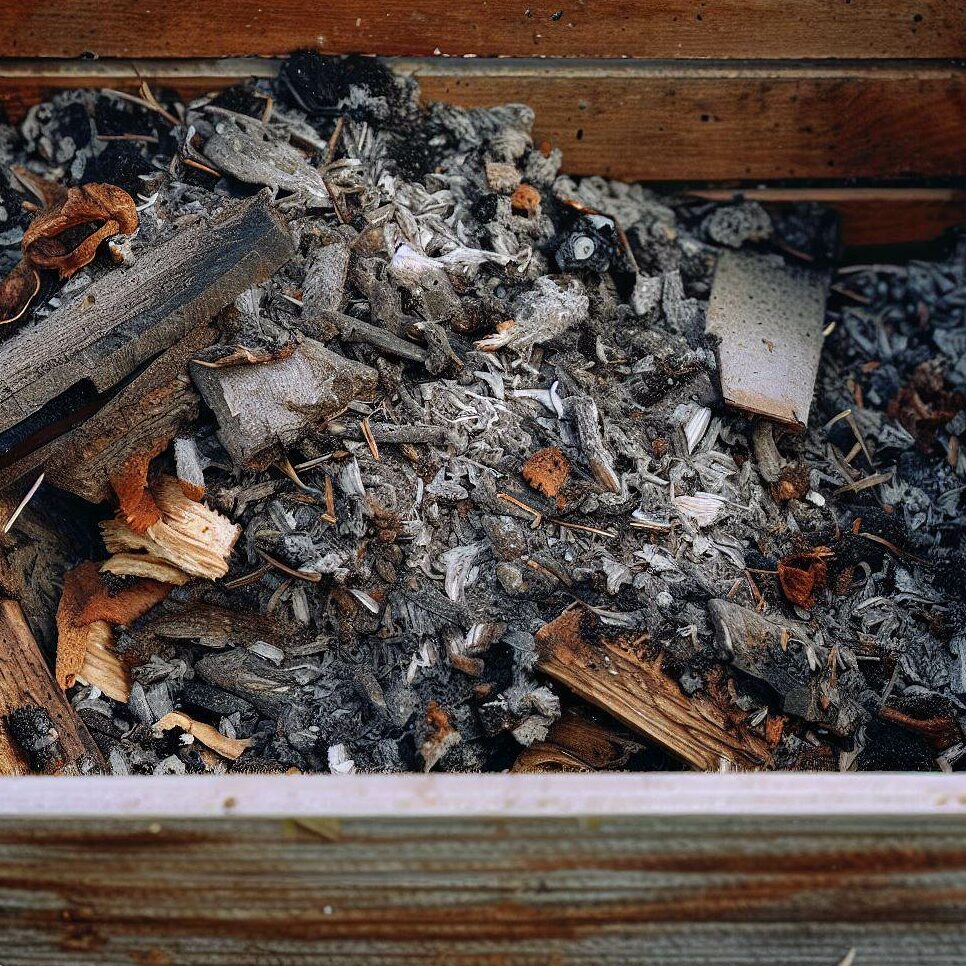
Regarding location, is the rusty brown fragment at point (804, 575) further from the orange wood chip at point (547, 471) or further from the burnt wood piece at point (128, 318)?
the burnt wood piece at point (128, 318)

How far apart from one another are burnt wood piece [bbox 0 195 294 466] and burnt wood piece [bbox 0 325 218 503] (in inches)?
1.3

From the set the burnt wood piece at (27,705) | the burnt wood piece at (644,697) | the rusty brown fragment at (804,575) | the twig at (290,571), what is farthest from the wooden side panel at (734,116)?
the burnt wood piece at (27,705)

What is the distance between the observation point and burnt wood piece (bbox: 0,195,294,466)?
2039mm

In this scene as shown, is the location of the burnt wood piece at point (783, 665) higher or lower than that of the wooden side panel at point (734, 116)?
lower

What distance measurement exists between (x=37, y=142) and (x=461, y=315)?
52.7 inches

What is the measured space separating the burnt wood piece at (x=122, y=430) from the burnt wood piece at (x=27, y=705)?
32 cm

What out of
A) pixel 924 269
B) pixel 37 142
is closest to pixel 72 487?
pixel 37 142

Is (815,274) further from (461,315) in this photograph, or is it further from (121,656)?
(121,656)

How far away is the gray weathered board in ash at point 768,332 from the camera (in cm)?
261

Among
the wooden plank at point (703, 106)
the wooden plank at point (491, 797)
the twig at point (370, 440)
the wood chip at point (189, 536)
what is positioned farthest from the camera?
the wooden plank at point (703, 106)

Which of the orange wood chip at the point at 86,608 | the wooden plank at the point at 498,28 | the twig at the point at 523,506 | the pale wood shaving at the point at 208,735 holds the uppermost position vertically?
the wooden plank at the point at 498,28

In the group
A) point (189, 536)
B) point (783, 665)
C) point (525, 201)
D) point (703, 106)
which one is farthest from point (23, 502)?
point (703, 106)

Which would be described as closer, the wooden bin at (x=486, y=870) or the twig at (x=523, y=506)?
the wooden bin at (x=486, y=870)

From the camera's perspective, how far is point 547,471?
2.30m
